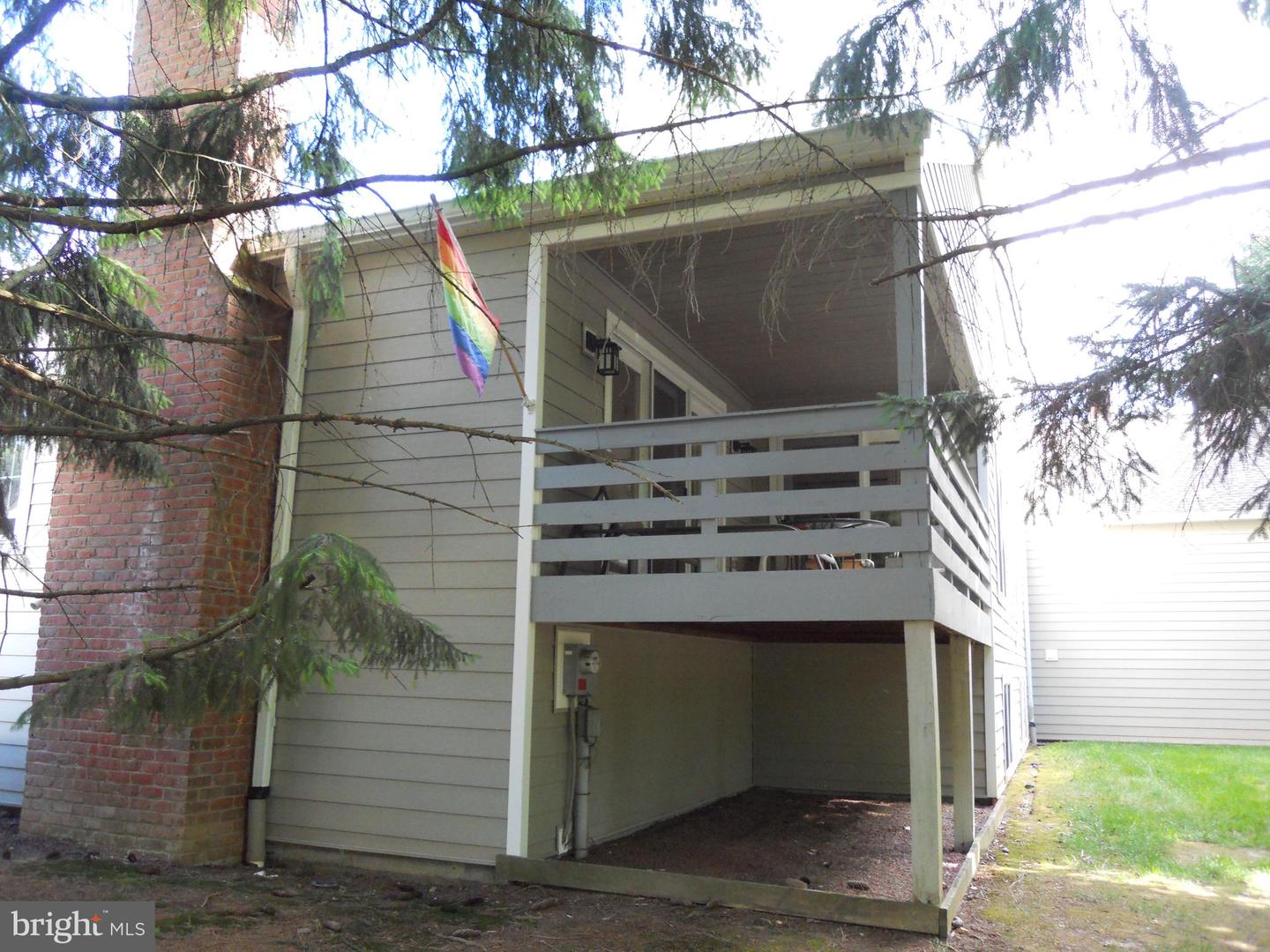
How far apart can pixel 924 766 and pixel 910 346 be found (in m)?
2.23

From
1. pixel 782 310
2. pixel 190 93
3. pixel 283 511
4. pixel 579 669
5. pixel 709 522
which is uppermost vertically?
pixel 782 310

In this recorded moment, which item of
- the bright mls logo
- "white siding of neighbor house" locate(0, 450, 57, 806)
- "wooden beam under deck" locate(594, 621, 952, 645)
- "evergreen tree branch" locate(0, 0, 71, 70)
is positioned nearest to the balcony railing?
"wooden beam under deck" locate(594, 621, 952, 645)

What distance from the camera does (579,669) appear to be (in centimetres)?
629

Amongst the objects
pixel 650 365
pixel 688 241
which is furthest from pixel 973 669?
pixel 688 241

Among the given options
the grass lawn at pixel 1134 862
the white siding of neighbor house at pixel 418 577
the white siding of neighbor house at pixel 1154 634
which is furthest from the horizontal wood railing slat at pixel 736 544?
the white siding of neighbor house at pixel 1154 634

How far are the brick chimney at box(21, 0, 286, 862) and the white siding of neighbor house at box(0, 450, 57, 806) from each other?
68cm

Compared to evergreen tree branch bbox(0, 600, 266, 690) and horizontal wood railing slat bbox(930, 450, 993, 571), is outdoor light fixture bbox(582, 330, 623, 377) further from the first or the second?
evergreen tree branch bbox(0, 600, 266, 690)

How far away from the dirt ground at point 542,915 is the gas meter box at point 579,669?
122 cm

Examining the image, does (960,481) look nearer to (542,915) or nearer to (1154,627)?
(542,915)

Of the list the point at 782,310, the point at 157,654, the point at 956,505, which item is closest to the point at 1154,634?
the point at 956,505

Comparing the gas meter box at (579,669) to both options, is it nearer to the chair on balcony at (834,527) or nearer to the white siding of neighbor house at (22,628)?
the chair on balcony at (834,527)

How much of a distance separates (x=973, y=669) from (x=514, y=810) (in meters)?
5.83

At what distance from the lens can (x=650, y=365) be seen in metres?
8.21

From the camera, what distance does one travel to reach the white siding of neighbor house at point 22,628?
7.14 m
